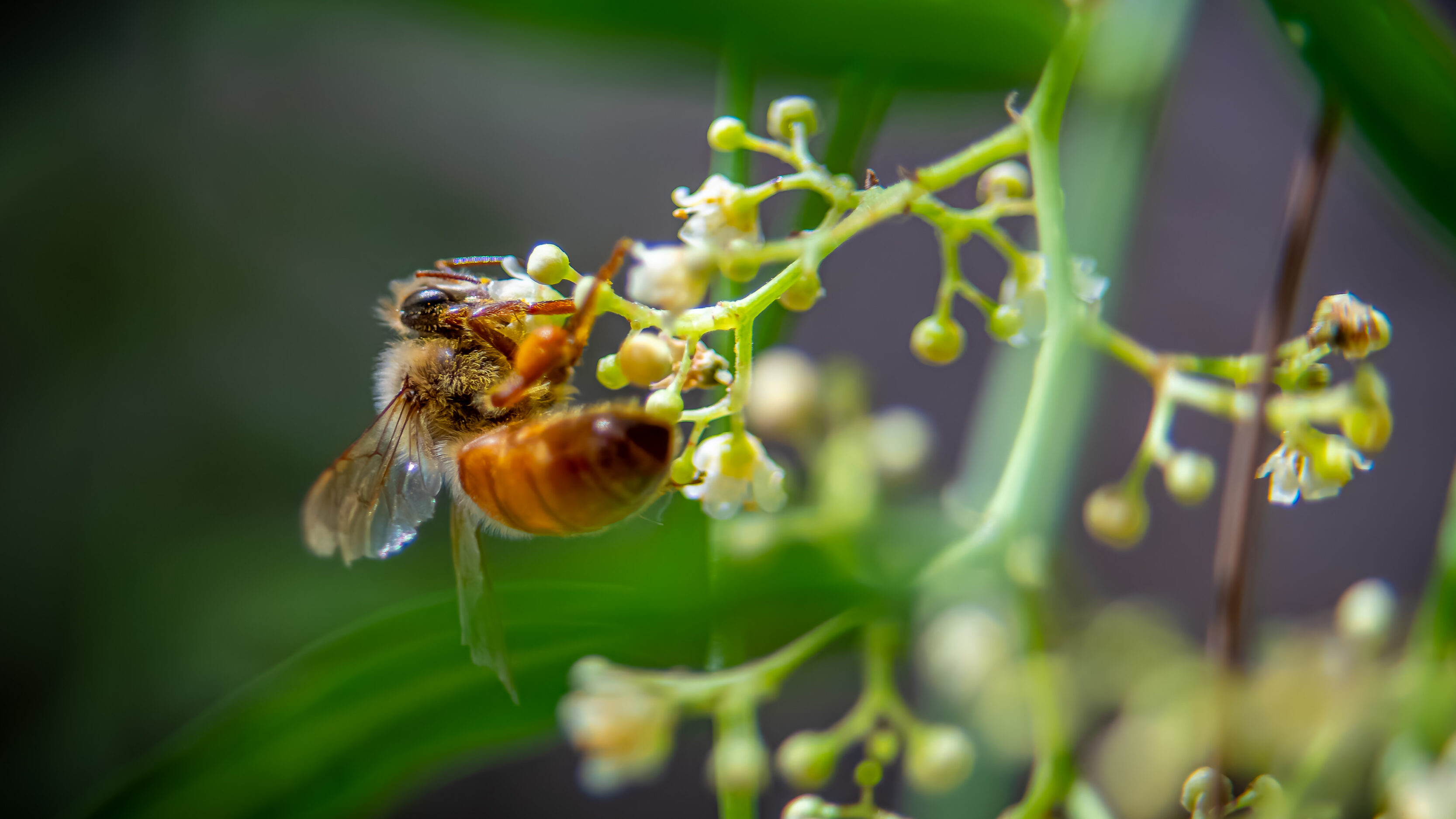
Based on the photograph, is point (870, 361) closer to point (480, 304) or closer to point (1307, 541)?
point (1307, 541)

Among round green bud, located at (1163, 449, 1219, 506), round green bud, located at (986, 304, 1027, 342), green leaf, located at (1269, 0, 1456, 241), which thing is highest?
green leaf, located at (1269, 0, 1456, 241)

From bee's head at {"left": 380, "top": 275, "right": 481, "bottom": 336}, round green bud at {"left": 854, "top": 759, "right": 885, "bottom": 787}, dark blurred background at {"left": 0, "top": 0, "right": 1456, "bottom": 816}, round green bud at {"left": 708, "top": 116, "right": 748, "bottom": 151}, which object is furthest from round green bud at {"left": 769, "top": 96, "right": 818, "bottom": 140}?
dark blurred background at {"left": 0, "top": 0, "right": 1456, "bottom": 816}

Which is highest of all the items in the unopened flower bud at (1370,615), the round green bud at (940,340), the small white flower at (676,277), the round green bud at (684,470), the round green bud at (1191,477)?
the small white flower at (676,277)

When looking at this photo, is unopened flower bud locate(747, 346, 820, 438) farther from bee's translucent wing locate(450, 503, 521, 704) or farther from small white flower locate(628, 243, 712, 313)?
small white flower locate(628, 243, 712, 313)

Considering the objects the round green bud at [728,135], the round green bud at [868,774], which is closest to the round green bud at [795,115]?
the round green bud at [728,135]

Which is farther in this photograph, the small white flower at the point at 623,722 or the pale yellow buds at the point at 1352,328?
the small white flower at the point at 623,722

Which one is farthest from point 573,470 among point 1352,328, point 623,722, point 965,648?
point 965,648

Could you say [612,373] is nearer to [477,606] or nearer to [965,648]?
[477,606]

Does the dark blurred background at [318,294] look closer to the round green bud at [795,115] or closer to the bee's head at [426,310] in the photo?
the bee's head at [426,310]
